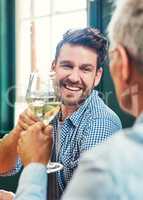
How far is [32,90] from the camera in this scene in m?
1.29

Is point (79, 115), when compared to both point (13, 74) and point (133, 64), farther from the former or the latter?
point (13, 74)

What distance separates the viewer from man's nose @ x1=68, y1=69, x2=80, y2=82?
1.64 m

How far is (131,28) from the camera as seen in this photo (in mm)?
708

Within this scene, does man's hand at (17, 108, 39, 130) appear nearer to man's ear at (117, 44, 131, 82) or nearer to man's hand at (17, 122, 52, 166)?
man's hand at (17, 122, 52, 166)

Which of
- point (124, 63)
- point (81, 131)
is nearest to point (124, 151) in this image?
point (124, 63)

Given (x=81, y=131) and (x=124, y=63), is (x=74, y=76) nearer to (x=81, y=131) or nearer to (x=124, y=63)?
(x=81, y=131)

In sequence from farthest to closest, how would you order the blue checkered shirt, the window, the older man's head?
the window < the blue checkered shirt < the older man's head

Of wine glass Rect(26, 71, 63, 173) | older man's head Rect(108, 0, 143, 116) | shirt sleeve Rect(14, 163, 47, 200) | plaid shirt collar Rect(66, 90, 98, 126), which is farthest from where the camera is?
plaid shirt collar Rect(66, 90, 98, 126)

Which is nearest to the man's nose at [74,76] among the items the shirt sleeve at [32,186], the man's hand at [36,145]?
the man's hand at [36,145]

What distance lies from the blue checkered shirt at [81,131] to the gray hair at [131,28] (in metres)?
0.79

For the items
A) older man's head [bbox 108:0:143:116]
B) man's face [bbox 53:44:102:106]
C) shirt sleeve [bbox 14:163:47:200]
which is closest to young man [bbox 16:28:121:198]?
man's face [bbox 53:44:102:106]

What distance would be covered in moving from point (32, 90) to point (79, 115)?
0.36 meters

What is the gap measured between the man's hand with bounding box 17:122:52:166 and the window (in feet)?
6.11

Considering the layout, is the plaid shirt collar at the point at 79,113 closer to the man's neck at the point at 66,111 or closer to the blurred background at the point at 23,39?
the man's neck at the point at 66,111
